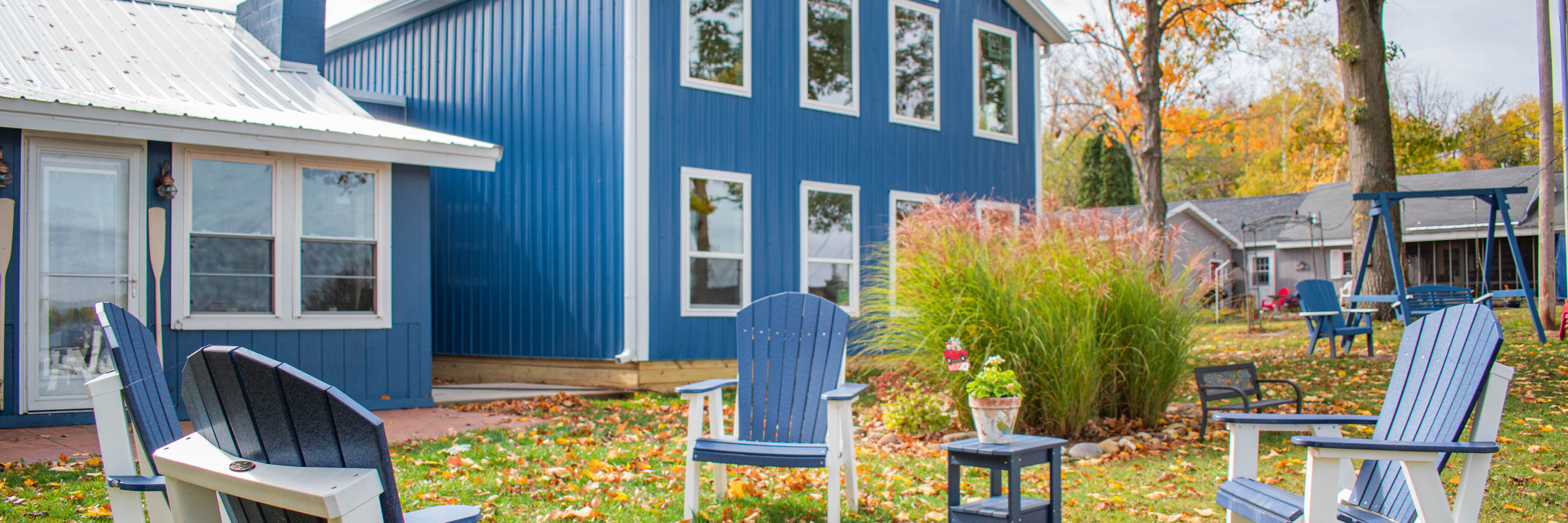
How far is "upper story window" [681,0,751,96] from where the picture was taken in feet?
29.7

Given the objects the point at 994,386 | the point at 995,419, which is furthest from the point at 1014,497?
the point at 994,386

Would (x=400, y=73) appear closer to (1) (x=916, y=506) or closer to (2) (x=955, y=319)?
(2) (x=955, y=319)

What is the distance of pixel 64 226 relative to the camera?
245 inches

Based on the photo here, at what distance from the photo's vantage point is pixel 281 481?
1.52 meters

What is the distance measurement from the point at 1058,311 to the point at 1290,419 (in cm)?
268

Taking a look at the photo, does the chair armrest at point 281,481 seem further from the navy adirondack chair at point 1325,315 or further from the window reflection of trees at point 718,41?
the navy adirondack chair at point 1325,315

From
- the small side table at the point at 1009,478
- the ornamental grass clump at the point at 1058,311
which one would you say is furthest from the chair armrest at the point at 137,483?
the ornamental grass clump at the point at 1058,311

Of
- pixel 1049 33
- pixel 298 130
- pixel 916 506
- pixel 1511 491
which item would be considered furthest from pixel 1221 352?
pixel 298 130

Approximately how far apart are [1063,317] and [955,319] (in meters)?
0.63

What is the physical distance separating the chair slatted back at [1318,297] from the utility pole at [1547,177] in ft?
7.68

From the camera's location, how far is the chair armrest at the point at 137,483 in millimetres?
2270

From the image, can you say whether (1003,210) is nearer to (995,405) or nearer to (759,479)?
(759,479)

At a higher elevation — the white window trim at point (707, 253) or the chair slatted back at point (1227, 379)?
the white window trim at point (707, 253)

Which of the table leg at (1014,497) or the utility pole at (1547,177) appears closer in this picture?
the table leg at (1014,497)
